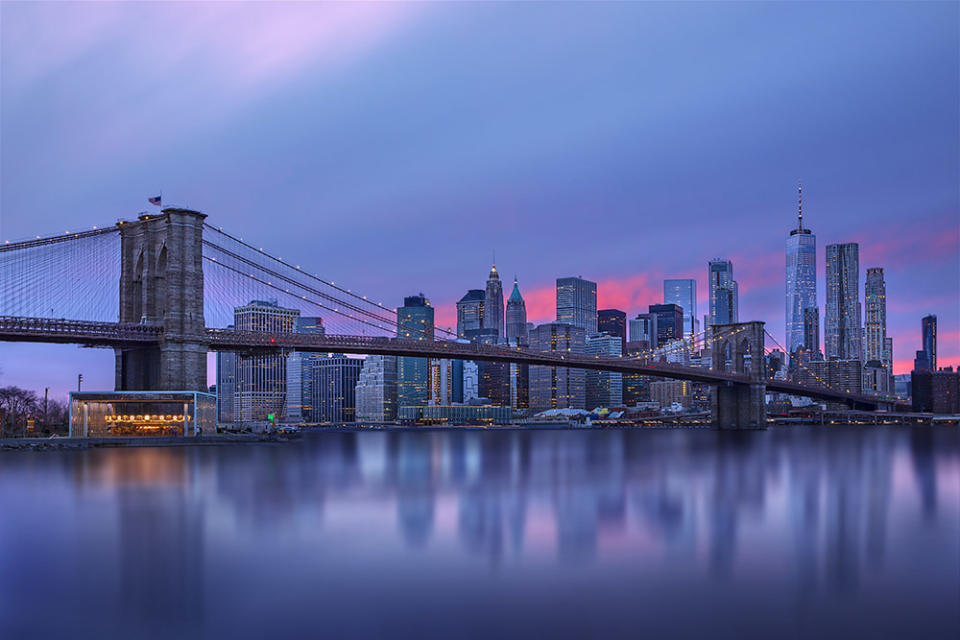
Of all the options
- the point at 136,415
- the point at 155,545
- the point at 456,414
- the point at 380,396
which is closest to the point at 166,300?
the point at 136,415

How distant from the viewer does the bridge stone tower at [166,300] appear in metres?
49.3

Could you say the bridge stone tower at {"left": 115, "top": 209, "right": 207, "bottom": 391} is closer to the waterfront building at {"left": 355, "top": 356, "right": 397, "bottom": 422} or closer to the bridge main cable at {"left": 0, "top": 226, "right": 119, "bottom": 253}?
the bridge main cable at {"left": 0, "top": 226, "right": 119, "bottom": 253}

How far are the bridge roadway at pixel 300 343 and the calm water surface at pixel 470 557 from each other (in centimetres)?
1604

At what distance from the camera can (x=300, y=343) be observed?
55.5m

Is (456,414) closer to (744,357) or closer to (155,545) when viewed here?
(744,357)

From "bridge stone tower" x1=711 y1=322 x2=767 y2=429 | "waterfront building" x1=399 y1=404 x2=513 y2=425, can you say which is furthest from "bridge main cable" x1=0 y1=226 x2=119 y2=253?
"waterfront building" x1=399 y1=404 x2=513 y2=425

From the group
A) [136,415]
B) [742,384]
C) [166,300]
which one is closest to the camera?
[136,415]

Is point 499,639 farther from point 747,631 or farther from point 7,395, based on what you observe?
point 7,395

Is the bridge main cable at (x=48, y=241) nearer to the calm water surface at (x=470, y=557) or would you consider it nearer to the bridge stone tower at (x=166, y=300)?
the bridge stone tower at (x=166, y=300)

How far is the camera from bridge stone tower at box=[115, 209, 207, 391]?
49.3m

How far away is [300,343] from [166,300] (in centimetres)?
952

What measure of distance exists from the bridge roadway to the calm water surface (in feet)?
52.6

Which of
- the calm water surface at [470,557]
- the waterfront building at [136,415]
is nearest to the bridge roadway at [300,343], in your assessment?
the waterfront building at [136,415]

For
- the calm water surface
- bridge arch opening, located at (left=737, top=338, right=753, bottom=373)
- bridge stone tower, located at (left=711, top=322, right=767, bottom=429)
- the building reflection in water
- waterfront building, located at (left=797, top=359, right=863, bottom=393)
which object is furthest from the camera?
waterfront building, located at (left=797, top=359, right=863, bottom=393)
